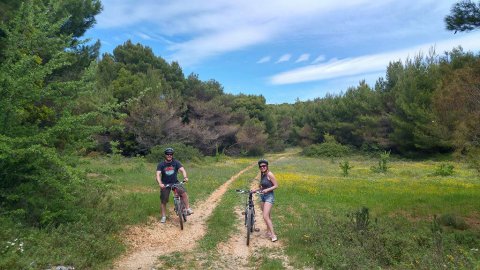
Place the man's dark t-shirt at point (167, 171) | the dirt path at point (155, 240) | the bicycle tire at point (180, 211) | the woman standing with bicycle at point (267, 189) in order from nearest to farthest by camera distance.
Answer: the dirt path at point (155, 240) < the woman standing with bicycle at point (267, 189) < the bicycle tire at point (180, 211) < the man's dark t-shirt at point (167, 171)

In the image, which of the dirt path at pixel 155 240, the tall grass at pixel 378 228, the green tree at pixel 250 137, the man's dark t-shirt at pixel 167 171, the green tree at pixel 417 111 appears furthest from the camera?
the green tree at pixel 250 137

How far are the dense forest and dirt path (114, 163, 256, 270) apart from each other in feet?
5.51

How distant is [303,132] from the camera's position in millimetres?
77750

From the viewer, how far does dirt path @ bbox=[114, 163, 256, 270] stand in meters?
8.28

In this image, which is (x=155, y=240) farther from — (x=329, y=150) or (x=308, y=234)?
(x=329, y=150)

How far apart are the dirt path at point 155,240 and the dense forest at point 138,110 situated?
1679 millimetres

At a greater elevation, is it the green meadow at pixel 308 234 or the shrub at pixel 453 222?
the green meadow at pixel 308 234

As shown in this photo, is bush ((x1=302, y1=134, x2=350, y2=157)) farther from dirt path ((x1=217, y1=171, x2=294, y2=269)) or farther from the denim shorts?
the denim shorts

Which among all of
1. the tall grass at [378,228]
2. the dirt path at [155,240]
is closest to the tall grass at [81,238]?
the dirt path at [155,240]

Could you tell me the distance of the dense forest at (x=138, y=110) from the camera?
29.5ft

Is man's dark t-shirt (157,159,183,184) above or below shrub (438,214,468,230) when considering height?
above

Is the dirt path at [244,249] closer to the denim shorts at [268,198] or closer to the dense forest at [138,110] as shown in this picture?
the denim shorts at [268,198]

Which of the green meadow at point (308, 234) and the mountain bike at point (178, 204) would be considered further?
the mountain bike at point (178, 204)

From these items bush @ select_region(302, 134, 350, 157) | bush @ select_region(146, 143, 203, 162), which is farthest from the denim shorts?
bush @ select_region(302, 134, 350, 157)
